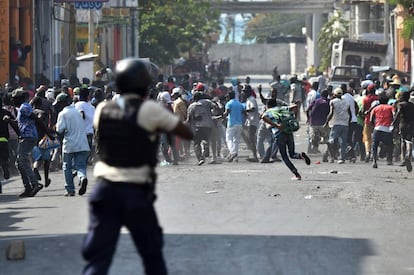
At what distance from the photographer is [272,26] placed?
615 ft

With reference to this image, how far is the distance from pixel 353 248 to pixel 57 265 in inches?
123

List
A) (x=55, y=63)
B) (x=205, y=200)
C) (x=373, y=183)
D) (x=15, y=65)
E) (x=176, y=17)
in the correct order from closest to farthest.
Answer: (x=205, y=200), (x=373, y=183), (x=15, y=65), (x=55, y=63), (x=176, y=17)

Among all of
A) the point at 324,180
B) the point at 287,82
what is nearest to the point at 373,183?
the point at 324,180

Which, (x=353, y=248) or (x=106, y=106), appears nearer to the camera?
(x=106, y=106)

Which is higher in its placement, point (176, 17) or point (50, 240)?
point (176, 17)

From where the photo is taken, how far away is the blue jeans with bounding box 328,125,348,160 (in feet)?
86.5

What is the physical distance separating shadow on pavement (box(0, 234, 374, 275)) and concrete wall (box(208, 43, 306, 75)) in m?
Answer: 121

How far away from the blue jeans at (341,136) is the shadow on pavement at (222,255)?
41.5 feet

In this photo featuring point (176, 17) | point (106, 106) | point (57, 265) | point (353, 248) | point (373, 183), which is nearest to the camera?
point (106, 106)

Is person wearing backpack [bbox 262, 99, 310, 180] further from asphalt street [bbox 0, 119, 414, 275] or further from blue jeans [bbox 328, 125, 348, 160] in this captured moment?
blue jeans [bbox 328, 125, 348, 160]

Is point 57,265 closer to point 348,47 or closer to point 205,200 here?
point 205,200

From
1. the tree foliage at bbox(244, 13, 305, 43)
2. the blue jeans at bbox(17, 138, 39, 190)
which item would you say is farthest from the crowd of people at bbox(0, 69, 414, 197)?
the tree foliage at bbox(244, 13, 305, 43)

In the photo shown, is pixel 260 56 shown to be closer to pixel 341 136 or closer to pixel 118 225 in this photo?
pixel 341 136

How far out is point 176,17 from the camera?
73.1 metres
